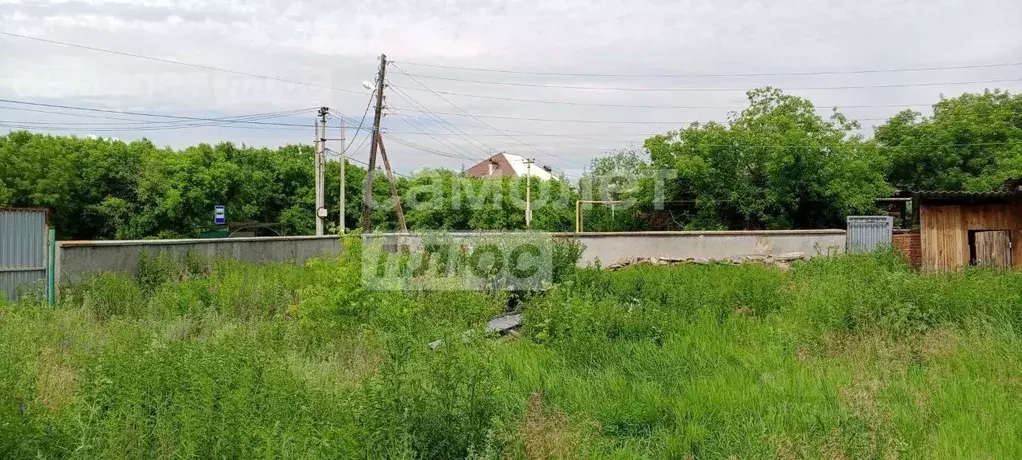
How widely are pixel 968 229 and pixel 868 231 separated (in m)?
3.25

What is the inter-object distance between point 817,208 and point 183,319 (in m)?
23.3

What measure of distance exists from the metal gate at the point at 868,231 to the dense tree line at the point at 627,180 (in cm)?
779

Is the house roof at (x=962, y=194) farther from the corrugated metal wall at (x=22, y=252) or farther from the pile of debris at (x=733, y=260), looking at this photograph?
the corrugated metal wall at (x=22, y=252)

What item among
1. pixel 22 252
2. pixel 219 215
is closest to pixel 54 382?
pixel 22 252

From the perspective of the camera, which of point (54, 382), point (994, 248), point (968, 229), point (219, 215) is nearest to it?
point (54, 382)

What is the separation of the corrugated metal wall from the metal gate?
16816mm

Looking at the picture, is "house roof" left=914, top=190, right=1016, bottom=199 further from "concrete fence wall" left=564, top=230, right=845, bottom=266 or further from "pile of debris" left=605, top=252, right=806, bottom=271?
"concrete fence wall" left=564, top=230, right=845, bottom=266

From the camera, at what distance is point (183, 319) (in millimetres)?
8781

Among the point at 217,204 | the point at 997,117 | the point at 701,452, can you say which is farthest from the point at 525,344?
the point at 997,117

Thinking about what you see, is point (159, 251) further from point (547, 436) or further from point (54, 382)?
point (547, 436)

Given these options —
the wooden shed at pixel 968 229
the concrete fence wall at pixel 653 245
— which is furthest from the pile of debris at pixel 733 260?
the wooden shed at pixel 968 229

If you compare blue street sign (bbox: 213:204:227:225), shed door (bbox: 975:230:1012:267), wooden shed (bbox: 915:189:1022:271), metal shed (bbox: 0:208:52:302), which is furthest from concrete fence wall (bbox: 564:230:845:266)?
blue street sign (bbox: 213:204:227:225)

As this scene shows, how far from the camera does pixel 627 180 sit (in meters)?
33.5

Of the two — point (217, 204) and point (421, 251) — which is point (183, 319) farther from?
point (217, 204)
